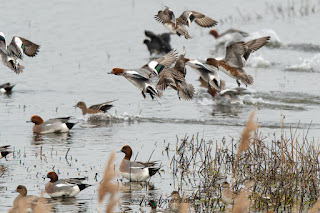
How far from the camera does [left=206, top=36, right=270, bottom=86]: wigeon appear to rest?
1030 centimetres

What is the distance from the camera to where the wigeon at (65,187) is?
24.8 feet

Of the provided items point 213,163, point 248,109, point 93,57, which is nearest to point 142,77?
point 213,163

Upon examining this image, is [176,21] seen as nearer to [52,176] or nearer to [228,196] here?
[52,176]

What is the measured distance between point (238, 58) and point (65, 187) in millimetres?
4126

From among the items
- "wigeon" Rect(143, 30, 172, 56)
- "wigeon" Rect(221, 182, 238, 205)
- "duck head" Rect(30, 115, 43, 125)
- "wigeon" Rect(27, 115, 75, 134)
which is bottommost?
"wigeon" Rect(221, 182, 238, 205)

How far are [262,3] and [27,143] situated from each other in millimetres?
18820

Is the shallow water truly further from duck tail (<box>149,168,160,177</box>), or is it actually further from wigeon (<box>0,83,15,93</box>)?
wigeon (<box>0,83,15,93</box>)

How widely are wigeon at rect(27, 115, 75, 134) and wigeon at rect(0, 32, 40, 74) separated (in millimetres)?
1468

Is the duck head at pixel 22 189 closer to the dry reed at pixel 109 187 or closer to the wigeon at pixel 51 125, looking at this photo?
the dry reed at pixel 109 187

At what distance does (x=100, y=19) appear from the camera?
24.1 meters

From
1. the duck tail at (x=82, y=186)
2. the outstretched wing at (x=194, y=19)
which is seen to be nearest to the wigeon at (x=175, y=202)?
the duck tail at (x=82, y=186)

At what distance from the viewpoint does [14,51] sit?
1006 cm

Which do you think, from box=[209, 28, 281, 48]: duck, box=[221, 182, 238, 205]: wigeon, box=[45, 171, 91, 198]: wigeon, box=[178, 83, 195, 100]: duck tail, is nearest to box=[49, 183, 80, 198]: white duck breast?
box=[45, 171, 91, 198]: wigeon

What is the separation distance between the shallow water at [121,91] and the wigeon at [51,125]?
0.70 feet
